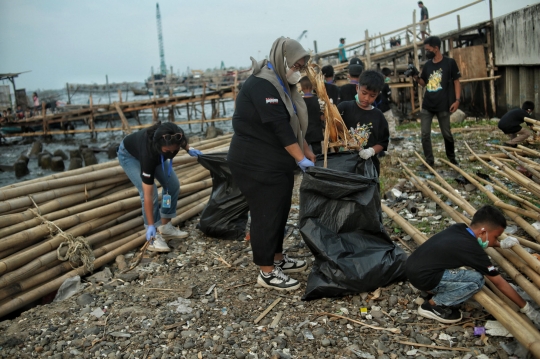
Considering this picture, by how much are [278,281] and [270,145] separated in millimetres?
1069

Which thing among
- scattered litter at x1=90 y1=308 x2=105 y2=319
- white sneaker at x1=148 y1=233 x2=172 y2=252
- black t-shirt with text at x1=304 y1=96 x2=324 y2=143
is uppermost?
black t-shirt with text at x1=304 y1=96 x2=324 y2=143

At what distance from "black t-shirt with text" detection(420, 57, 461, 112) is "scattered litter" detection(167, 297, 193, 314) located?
14.6ft

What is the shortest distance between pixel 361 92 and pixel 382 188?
2174 mm

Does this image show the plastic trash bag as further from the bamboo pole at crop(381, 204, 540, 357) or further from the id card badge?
the bamboo pole at crop(381, 204, 540, 357)

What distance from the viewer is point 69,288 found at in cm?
402

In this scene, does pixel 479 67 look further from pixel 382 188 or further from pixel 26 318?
pixel 26 318

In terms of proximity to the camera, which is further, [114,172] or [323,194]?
[114,172]

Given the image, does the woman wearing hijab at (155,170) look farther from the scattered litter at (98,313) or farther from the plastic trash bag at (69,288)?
the scattered litter at (98,313)

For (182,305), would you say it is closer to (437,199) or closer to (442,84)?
(437,199)

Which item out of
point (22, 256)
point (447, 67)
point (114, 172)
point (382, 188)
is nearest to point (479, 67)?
point (447, 67)

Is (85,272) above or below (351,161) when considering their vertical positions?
below

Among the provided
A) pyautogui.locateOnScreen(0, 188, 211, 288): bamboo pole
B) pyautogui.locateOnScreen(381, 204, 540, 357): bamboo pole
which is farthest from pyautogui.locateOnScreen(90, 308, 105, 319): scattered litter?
pyautogui.locateOnScreen(381, 204, 540, 357): bamboo pole

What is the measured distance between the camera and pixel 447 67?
605 centimetres

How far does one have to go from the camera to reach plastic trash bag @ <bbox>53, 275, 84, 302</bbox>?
154 inches
